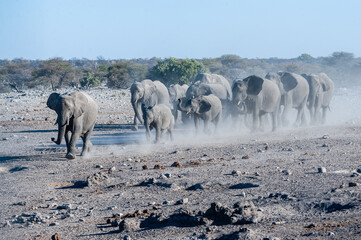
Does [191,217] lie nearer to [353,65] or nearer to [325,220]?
[325,220]

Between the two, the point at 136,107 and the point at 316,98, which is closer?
the point at 136,107

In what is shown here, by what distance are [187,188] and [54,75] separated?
40.2 metres

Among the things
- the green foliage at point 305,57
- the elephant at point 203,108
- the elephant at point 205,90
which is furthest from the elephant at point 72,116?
the green foliage at point 305,57

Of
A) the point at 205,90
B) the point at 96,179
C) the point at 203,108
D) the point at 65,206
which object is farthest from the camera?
the point at 205,90

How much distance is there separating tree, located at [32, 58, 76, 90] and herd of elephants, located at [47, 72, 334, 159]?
23318mm

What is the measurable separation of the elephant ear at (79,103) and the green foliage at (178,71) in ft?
91.6

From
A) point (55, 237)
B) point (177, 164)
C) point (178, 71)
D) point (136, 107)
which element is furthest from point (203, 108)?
point (178, 71)

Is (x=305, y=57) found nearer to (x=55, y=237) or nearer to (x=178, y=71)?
(x=178, y=71)

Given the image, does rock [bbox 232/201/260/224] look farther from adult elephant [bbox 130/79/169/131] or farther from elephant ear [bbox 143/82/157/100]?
elephant ear [bbox 143/82/157/100]

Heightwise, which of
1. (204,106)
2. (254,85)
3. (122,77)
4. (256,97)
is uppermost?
(122,77)

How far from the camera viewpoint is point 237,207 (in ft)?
28.3

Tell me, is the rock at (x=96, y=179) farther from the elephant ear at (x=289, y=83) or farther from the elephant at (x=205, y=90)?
the elephant ear at (x=289, y=83)

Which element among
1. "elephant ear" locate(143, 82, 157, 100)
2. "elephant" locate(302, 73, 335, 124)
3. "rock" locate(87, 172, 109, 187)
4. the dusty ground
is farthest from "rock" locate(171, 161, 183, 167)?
"elephant" locate(302, 73, 335, 124)

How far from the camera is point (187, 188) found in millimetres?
11148
